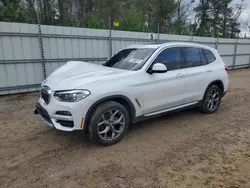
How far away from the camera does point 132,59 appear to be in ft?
13.1

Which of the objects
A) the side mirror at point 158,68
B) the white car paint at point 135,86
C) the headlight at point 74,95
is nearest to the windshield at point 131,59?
the white car paint at point 135,86

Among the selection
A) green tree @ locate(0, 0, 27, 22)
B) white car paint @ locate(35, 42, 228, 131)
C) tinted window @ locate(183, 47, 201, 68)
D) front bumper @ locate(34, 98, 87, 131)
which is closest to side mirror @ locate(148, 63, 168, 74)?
white car paint @ locate(35, 42, 228, 131)

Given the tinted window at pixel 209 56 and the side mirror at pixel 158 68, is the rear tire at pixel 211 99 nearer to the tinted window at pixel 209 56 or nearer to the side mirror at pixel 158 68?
the tinted window at pixel 209 56

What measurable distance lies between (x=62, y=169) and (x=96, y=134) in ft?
2.32

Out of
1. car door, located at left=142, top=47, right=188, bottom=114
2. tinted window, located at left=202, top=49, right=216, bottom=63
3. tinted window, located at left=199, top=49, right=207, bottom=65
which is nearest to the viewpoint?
car door, located at left=142, top=47, right=188, bottom=114

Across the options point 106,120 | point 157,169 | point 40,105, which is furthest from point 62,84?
point 157,169

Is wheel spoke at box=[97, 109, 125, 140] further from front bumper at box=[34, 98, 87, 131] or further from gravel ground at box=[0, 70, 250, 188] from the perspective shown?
front bumper at box=[34, 98, 87, 131]

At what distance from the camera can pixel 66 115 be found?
2.99 meters

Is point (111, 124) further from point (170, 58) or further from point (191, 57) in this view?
point (191, 57)

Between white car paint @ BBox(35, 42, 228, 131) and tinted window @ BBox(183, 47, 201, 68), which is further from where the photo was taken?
tinted window @ BBox(183, 47, 201, 68)

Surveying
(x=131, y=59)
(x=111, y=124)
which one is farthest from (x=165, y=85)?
(x=111, y=124)

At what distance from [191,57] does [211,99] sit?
Answer: 127 centimetres

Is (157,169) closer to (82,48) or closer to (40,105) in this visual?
(40,105)

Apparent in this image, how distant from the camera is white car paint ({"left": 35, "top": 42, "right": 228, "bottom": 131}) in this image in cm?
303
